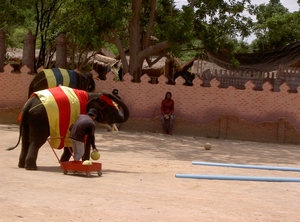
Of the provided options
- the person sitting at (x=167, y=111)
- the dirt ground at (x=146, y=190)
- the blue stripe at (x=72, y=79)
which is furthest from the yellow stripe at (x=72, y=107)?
the person sitting at (x=167, y=111)

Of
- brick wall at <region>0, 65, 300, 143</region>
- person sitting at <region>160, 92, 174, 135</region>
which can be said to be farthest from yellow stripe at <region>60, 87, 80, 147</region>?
brick wall at <region>0, 65, 300, 143</region>

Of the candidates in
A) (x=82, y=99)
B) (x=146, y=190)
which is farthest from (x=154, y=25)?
(x=146, y=190)

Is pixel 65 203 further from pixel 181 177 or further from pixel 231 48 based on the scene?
pixel 231 48

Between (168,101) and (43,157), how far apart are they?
617 centimetres

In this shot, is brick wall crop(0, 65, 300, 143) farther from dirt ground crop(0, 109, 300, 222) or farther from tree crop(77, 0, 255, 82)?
dirt ground crop(0, 109, 300, 222)

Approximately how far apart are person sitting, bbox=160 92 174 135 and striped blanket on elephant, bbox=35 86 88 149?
7.44m

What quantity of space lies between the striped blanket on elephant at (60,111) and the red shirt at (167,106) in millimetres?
7440

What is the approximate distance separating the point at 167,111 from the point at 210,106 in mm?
1235

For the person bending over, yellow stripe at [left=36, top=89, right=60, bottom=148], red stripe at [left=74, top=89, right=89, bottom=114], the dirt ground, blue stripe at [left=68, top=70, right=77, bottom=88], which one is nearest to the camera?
the dirt ground

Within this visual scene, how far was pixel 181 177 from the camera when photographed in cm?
1009

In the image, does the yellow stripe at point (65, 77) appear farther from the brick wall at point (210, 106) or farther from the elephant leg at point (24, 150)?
the elephant leg at point (24, 150)

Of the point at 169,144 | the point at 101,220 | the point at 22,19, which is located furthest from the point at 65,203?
the point at 22,19

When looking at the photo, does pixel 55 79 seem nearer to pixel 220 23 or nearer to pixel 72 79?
pixel 72 79

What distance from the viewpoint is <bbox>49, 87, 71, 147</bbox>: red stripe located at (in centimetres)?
1028
